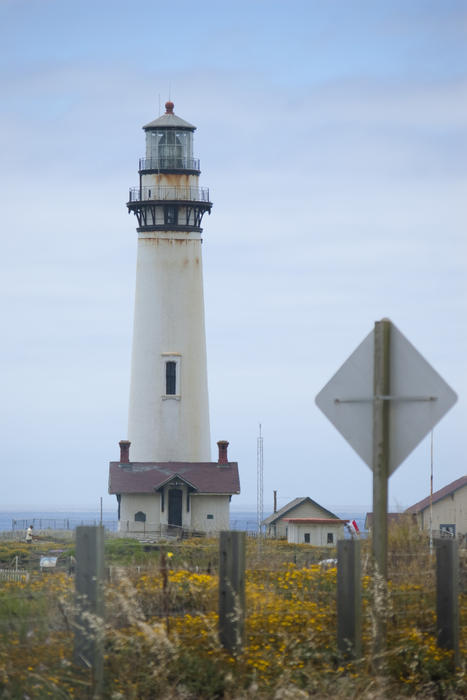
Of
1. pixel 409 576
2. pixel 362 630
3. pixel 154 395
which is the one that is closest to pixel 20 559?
pixel 154 395

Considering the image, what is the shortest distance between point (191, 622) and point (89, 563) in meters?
1.48

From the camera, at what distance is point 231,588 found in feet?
33.2

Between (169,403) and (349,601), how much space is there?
4138cm

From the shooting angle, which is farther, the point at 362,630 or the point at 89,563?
the point at 362,630

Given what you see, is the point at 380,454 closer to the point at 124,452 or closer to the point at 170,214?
the point at 124,452

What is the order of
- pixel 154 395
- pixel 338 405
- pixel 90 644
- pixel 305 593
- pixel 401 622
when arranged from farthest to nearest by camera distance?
pixel 154 395 → pixel 305 593 → pixel 401 622 → pixel 338 405 → pixel 90 644

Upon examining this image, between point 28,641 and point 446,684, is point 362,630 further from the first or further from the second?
point 28,641

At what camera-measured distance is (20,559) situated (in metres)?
39.7

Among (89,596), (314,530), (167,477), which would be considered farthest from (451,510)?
(89,596)

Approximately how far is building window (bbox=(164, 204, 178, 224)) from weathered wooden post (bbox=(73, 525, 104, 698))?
1758 inches

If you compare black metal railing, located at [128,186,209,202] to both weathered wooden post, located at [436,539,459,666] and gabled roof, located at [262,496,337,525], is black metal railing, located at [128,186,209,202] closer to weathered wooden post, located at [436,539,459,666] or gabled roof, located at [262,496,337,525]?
gabled roof, located at [262,496,337,525]

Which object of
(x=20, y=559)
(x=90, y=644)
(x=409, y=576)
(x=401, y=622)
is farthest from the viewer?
(x=20, y=559)

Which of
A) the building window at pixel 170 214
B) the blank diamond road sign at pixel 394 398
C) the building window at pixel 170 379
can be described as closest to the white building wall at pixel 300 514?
the building window at pixel 170 379

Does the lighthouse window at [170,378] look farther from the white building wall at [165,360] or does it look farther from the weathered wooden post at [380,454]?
the weathered wooden post at [380,454]
